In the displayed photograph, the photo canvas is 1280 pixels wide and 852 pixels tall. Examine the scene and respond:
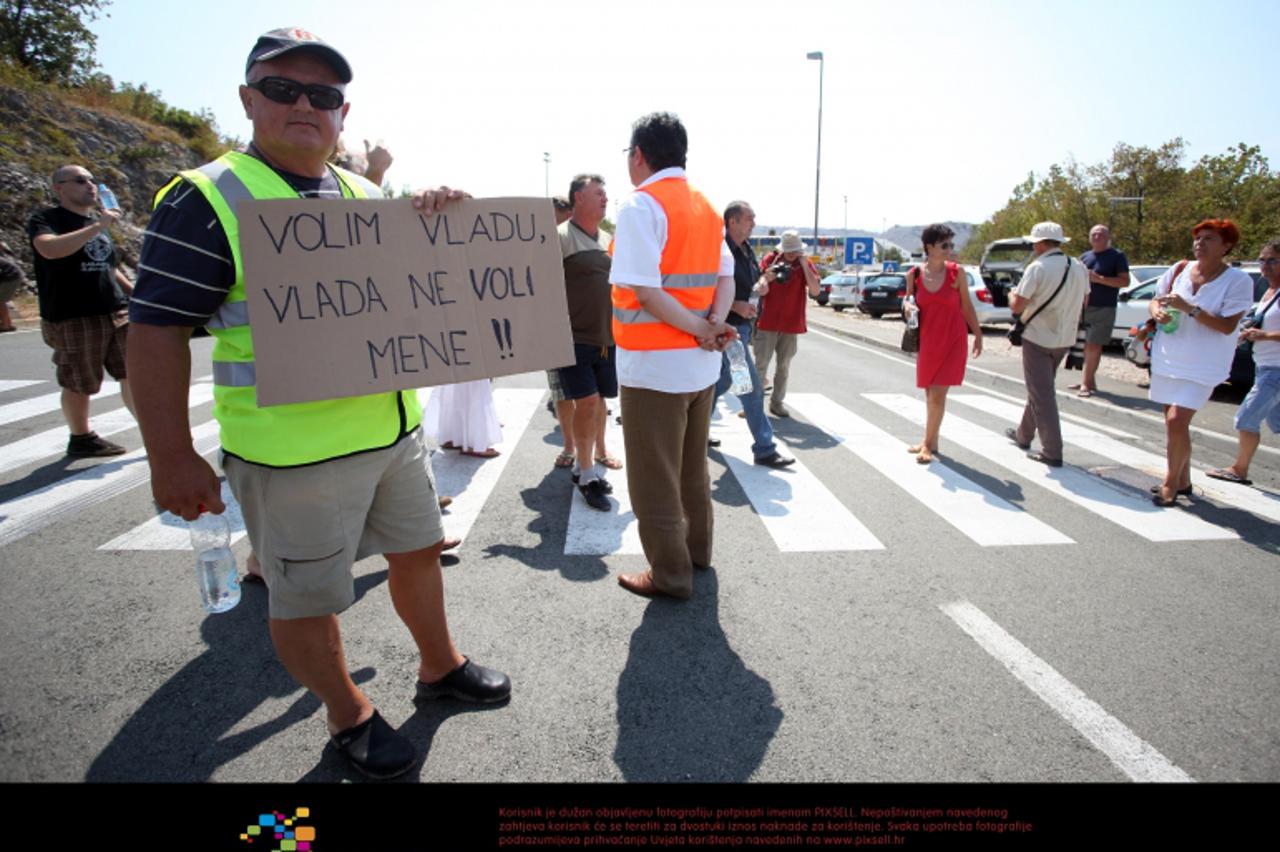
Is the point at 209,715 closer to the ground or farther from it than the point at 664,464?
closer to the ground

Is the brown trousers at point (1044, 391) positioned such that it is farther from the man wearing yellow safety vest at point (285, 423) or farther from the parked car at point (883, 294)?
the parked car at point (883, 294)

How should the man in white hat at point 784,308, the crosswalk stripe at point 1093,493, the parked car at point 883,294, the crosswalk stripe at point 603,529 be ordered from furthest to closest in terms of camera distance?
the parked car at point 883,294 < the man in white hat at point 784,308 < the crosswalk stripe at point 1093,493 < the crosswalk stripe at point 603,529

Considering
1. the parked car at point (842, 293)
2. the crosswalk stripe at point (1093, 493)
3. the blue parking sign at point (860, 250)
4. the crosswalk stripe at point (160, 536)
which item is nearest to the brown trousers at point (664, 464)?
the crosswalk stripe at point (160, 536)

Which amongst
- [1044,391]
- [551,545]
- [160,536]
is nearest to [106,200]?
[160,536]

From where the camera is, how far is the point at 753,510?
4.48 m

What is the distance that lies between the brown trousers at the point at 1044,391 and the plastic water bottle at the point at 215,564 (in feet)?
19.1

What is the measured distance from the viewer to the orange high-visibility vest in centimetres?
279

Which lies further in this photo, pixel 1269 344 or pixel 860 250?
pixel 860 250

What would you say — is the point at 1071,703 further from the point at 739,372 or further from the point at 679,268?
the point at 739,372

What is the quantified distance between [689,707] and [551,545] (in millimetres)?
1629

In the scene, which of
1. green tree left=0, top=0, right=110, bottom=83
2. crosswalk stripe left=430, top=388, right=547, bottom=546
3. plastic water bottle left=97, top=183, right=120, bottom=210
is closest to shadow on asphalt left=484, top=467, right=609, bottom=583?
crosswalk stripe left=430, top=388, right=547, bottom=546

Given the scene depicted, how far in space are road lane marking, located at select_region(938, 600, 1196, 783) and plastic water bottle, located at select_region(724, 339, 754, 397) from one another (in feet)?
8.14

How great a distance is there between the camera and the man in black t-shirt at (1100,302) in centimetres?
856

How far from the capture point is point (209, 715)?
2352 mm
